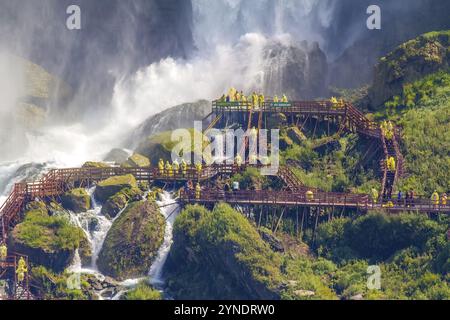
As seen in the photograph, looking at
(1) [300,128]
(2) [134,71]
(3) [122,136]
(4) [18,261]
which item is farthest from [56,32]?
(4) [18,261]

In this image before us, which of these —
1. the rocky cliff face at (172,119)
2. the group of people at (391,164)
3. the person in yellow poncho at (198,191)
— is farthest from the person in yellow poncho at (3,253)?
the group of people at (391,164)

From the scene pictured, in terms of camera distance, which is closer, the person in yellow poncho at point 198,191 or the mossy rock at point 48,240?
the mossy rock at point 48,240

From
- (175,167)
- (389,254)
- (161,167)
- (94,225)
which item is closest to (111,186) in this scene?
(94,225)

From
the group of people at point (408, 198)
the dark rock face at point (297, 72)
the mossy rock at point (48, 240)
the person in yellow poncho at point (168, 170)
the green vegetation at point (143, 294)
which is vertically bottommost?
the green vegetation at point (143, 294)

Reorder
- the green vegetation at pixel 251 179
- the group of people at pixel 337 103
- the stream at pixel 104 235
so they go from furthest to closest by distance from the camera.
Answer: the group of people at pixel 337 103 → the green vegetation at pixel 251 179 → the stream at pixel 104 235

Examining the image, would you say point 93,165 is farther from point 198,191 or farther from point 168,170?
point 198,191

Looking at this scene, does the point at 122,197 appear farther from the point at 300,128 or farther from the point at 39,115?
the point at 39,115

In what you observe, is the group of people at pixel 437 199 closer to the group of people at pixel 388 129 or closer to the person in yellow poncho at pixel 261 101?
the group of people at pixel 388 129
